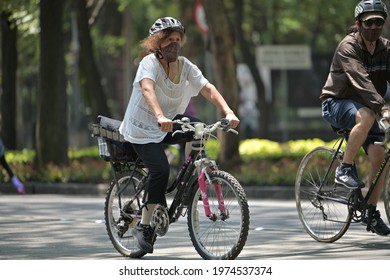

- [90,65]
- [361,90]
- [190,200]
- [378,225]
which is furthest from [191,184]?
[90,65]

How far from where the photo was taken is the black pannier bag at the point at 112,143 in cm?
956

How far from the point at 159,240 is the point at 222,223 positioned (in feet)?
7.70

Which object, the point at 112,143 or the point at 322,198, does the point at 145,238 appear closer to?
the point at 112,143

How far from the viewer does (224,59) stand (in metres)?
20.4

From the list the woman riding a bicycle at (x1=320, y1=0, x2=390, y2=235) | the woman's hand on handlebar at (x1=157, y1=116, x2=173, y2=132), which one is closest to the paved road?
the woman riding a bicycle at (x1=320, y1=0, x2=390, y2=235)

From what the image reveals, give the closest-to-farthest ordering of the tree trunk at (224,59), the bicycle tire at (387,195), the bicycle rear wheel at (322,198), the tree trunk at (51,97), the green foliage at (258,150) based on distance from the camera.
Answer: the bicycle tire at (387,195), the bicycle rear wheel at (322,198), the tree trunk at (224,59), the tree trunk at (51,97), the green foliage at (258,150)

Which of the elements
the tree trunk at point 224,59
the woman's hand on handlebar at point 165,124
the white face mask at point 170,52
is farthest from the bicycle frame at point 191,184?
the tree trunk at point 224,59

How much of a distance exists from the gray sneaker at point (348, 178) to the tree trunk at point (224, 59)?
1001 cm

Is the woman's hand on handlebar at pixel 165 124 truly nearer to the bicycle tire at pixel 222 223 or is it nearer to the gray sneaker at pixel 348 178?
the bicycle tire at pixel 222 223

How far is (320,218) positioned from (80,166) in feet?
33.0

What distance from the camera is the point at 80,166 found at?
66.3 feet
